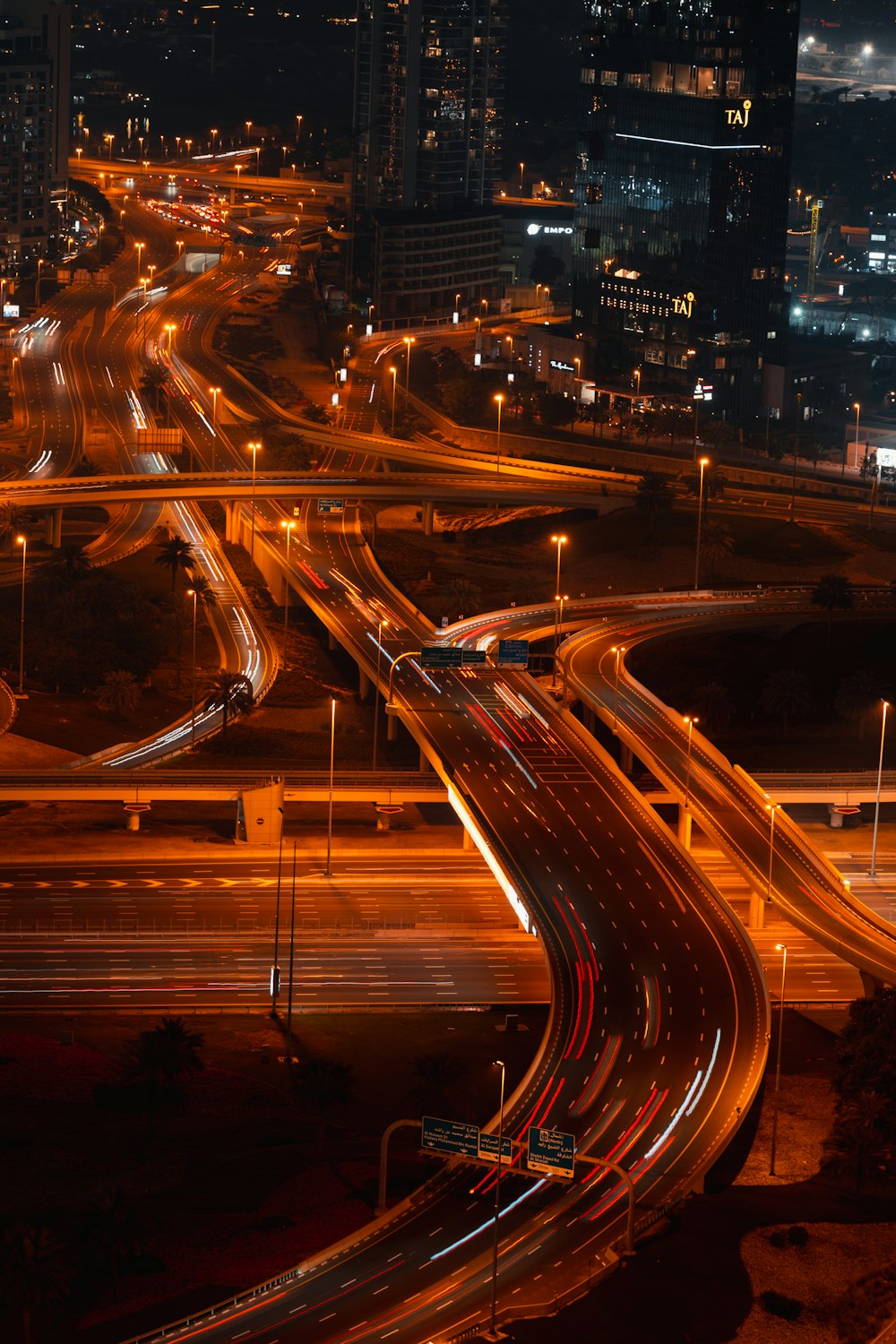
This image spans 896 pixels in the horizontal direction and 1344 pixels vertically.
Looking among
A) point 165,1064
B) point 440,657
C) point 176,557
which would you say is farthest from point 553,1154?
point 176,557

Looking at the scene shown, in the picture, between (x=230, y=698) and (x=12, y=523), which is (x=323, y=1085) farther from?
(x=12, y=523)

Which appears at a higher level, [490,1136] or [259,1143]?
[490,1136]

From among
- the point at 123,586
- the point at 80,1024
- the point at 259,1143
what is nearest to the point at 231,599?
the point at 123,586

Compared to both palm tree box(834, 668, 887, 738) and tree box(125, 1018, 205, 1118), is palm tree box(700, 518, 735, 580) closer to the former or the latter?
palm tree box(834, 668, 887, 738)

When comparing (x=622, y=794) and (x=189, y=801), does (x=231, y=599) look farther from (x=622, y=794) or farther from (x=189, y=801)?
(x=622, y=794)

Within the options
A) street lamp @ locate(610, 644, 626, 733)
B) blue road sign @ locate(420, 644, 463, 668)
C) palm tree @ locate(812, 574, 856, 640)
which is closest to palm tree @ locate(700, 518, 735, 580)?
palm tree @ locate(812, 574, 856, 640)

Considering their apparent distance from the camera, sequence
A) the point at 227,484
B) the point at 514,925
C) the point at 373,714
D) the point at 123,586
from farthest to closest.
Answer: the point at 227,484
the point at 123,586
the point at 373,714
the point at 514,925

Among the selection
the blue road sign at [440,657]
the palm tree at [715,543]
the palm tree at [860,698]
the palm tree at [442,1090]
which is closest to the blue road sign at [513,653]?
the blue road sign at [440,657]

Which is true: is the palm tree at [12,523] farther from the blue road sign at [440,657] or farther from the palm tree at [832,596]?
the palm tree at [832,596]
